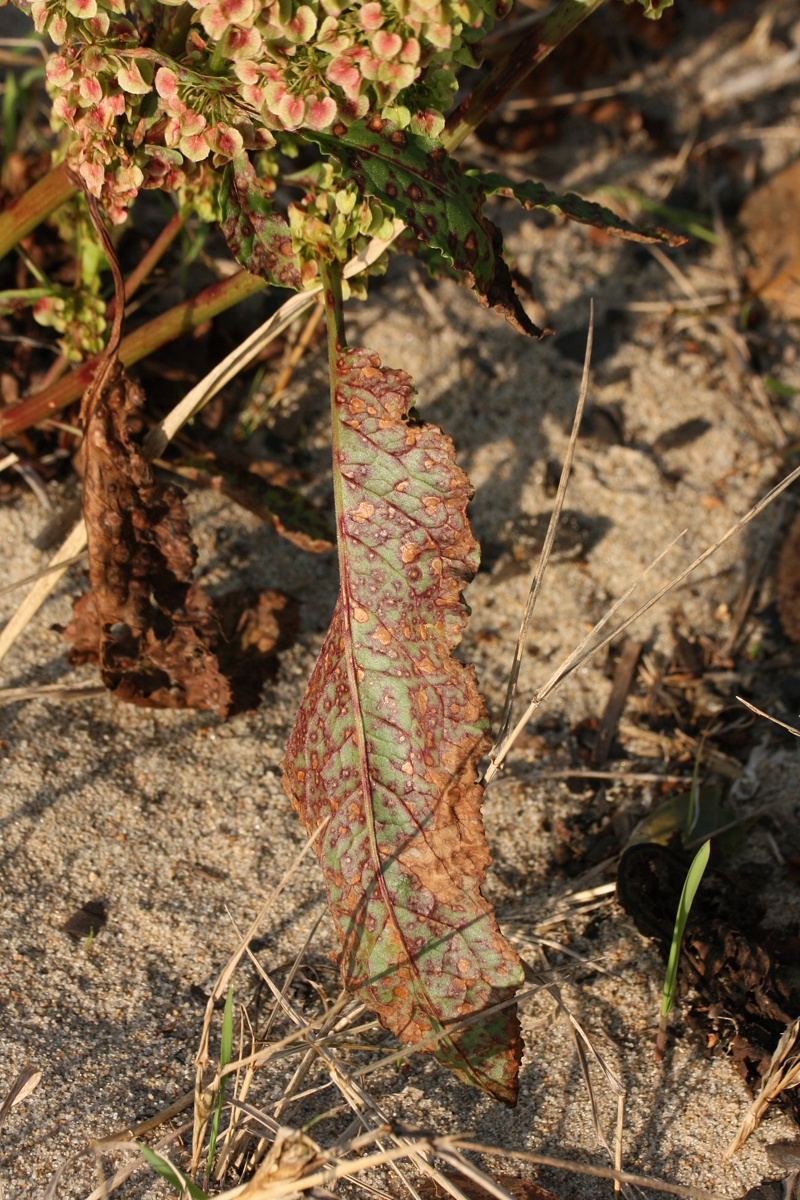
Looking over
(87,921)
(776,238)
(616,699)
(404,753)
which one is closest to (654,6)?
(404,753)

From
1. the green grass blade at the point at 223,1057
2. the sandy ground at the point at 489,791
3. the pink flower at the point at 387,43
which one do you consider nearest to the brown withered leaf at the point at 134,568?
the sandy ground at the point at 489,791

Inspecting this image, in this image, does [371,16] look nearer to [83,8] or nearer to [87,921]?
[83,8]

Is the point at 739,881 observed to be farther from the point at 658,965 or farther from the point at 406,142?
the point at 406,142

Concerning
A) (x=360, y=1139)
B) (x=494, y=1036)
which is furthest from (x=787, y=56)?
(x=360, y=1139)

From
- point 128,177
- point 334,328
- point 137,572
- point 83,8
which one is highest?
point 83,8

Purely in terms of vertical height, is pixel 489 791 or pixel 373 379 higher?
pixel 373 379

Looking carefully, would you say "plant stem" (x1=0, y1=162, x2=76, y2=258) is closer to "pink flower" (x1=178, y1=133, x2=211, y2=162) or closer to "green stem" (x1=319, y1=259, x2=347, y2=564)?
"pink flower" (x1=178, y1=133, x2=211, y2=162)
